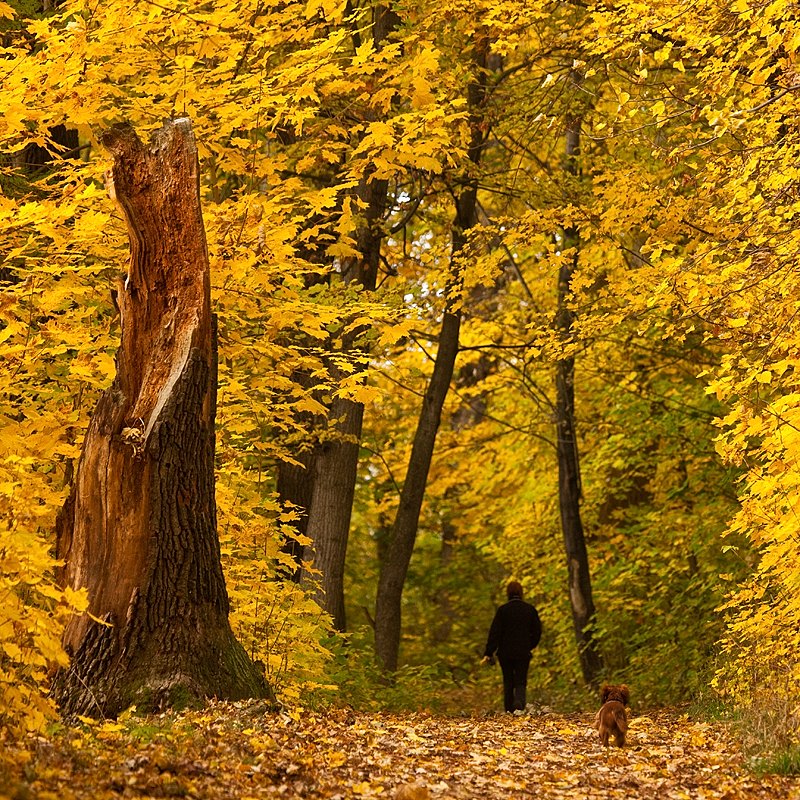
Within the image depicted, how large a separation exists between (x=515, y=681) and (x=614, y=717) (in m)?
5.04

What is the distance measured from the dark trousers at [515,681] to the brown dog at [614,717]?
15.9 feet

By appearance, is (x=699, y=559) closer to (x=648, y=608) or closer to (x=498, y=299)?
(x=648, y=608)

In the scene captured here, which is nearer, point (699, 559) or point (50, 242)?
point (50, 242)

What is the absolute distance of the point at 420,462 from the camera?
1662 cm

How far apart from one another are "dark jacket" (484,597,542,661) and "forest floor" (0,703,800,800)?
12.5ft

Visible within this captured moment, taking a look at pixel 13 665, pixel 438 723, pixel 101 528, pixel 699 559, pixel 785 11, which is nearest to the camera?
pixel 13 665

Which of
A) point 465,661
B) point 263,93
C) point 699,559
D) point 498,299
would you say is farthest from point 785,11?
point 465,661

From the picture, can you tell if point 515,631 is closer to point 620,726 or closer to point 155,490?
point 620,726

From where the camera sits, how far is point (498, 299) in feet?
75.6

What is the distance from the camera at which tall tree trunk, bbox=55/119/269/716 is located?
7.80m

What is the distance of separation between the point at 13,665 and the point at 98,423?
242 cm

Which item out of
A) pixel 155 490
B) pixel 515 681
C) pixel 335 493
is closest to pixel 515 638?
pixel 515 681

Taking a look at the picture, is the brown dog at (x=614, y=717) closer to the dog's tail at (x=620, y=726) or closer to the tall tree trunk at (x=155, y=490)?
the dog's tail at (x=620, y=726)

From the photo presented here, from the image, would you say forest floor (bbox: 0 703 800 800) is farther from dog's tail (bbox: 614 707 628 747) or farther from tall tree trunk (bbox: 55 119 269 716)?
tall tree trunk (bbox: 55 119 269 716)
